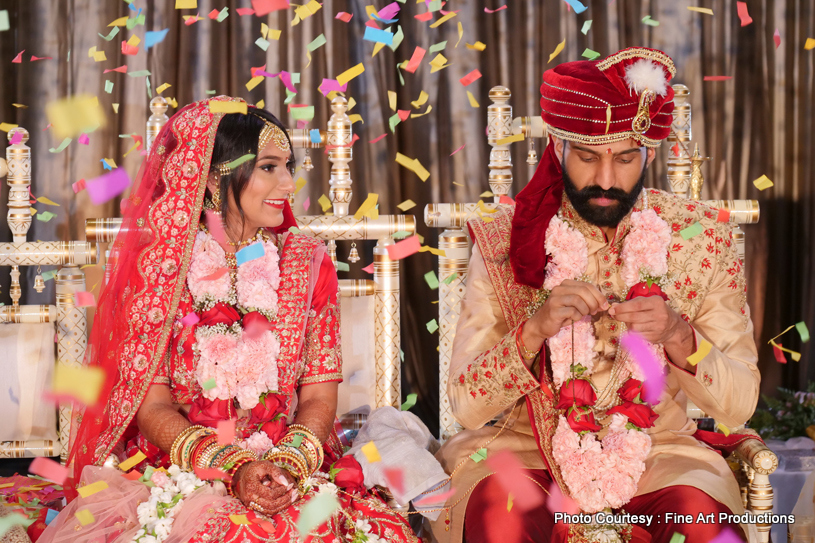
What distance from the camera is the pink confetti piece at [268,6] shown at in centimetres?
435

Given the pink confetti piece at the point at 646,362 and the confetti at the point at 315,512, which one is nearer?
the confetti at the point at 315,512

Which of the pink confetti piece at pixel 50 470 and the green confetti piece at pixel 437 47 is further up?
the green confetti piece at pixel 437 47

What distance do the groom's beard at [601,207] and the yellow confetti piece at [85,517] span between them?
1.69 metres

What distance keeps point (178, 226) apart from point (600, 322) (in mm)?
1374

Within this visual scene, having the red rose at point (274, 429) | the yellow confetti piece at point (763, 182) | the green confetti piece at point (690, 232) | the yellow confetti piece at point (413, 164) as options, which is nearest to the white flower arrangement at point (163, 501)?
the red rose at point (274, 429)

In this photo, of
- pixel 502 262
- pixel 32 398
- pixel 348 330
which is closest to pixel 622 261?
pixel 502 262

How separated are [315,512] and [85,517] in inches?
25.1

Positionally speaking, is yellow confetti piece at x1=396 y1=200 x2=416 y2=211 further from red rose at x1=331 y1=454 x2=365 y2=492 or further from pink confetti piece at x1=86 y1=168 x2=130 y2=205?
red rose at x1=331 y1=454 x2=365 y2=492

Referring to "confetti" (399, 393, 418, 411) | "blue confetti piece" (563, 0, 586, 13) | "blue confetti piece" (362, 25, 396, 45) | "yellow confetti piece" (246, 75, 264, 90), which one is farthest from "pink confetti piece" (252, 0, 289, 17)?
"confetti" (399, 393, 418, 411)

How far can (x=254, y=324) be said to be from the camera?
2.72 meters

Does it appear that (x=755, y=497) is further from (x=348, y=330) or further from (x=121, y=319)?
(x=121, y=319)

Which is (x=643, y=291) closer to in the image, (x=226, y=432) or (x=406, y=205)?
(x=226, y=432)

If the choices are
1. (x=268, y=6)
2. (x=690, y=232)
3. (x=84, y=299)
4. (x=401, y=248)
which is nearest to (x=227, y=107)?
(x=401, y=248)

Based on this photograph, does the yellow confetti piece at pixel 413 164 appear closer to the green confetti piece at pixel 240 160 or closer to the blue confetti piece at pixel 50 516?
the green confetti piece at pixel 240 160
